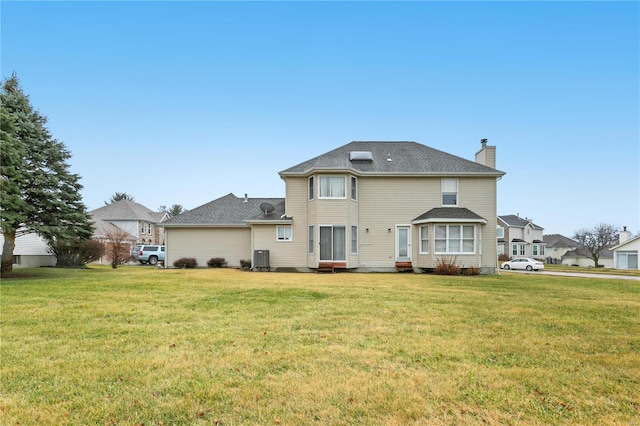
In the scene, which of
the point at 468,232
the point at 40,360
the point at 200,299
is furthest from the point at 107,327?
the point at 468,232

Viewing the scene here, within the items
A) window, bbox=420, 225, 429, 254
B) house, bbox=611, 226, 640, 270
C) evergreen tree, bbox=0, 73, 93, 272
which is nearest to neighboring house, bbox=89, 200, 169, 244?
evergreen tree, bbox=0, 73, 93, 272

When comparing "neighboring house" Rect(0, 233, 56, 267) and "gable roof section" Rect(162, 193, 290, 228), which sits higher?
"gable roof section" Rect(162, 193, 290, 228)

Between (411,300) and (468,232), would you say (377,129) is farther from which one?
(411,300)

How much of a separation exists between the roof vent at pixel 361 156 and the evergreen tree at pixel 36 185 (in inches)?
585

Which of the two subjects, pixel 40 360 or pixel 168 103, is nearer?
pixel 40 360

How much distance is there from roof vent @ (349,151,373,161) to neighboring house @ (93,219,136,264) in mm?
18335

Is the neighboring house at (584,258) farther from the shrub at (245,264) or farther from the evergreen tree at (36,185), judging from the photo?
the evergreen tree at (36,185)

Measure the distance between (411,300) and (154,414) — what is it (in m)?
7.64

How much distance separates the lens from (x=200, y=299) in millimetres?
9828

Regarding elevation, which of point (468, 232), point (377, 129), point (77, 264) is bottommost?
point (77, 264)

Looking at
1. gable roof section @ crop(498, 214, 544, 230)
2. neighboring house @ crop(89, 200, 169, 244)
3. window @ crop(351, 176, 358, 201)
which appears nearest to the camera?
window @ crop(351, 176, 358, 201)

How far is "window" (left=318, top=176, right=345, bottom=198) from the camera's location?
2058cm

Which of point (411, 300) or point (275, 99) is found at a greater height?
point (275, 99)

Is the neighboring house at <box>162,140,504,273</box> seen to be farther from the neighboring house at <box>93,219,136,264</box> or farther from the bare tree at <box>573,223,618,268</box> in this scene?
the bare tree at <box>573,223,618,268</box>
